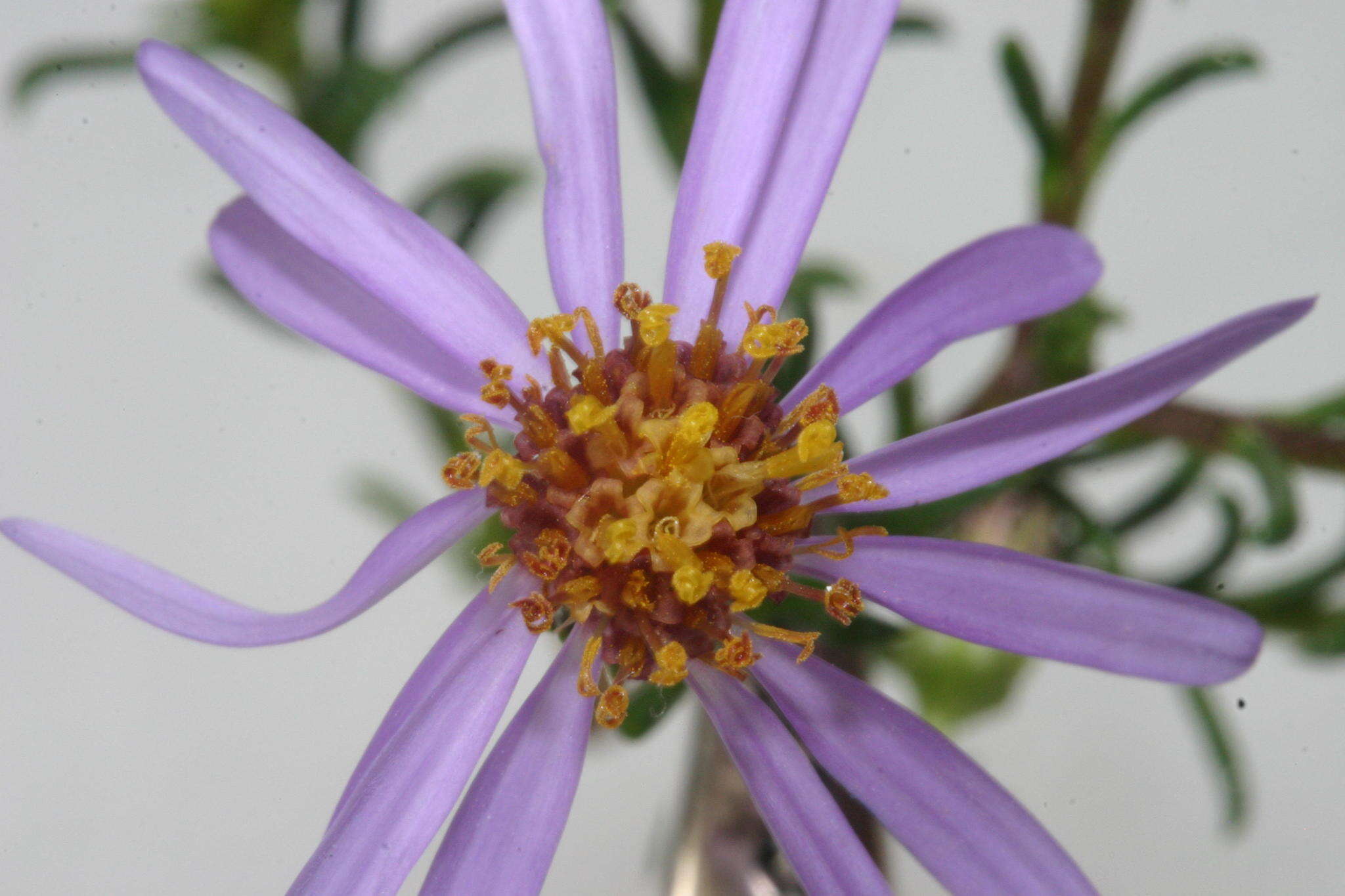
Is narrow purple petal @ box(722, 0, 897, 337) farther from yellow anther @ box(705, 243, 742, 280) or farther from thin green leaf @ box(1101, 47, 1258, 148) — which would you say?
thin green leaf @ box(1101, 47, 1258, 148)

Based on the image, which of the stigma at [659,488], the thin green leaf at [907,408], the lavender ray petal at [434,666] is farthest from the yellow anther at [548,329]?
the thin green leaf at [907,408]

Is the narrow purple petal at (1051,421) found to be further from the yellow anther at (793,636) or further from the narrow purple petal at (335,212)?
the narrow purple petal at (335,212)

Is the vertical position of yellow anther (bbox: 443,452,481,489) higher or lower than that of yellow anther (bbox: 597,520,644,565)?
higher

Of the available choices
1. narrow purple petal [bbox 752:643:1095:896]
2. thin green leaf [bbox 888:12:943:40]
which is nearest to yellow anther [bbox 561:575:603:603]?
narrow purple petal [bbox 752:643:1095:896]

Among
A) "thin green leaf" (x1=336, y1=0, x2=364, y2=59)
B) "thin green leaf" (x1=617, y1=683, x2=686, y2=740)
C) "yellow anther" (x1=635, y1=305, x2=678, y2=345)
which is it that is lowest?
"thin green leaf" (x1=617, y1=683, x2=686, y2=740)

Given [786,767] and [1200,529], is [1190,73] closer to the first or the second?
[786,767]

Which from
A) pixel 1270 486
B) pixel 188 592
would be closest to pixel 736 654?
pixel 188 592

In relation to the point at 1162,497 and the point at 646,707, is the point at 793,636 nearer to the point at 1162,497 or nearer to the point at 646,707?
the point at 646,707
